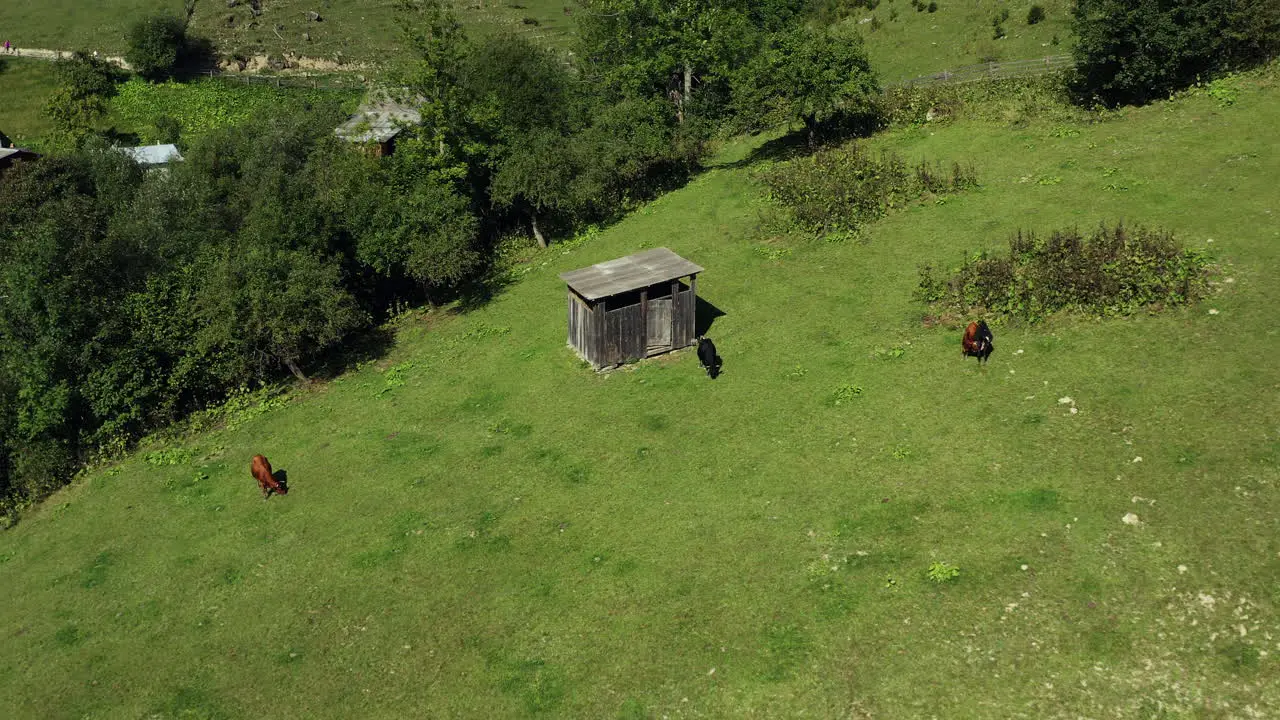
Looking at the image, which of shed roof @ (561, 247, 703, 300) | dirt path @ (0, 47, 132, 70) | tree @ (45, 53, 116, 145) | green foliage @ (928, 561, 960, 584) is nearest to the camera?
green foliage @ (928, 561, 960, 584)

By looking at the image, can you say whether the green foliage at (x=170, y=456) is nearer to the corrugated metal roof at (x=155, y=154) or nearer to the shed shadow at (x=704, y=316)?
the shed shadow at (x=704, y=316)

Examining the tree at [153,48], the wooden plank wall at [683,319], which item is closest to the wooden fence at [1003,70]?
the wooden plank wall at [683,319]

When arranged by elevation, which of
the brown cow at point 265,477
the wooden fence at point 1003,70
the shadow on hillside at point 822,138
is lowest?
the brown cow at point 265,477

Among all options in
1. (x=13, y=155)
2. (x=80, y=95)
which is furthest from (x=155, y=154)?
(x=80, y=95)

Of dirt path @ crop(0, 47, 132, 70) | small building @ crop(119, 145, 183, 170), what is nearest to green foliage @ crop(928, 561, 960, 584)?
small building @ crop(119, 145, 183, 170)

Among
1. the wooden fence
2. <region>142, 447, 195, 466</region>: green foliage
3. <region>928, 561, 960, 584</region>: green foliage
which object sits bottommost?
<region>142, 447, 195, 466</region>: green foliage

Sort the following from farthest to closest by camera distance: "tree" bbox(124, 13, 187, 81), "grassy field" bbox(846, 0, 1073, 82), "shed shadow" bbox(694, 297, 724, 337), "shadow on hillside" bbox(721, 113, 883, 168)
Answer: "tree" bbox(124, 13, 187, 81) → "grassy field" bbox(846, 0, 1073, 82) → "shadow on hillside" bbox(721, 113, 883, 168) → "shed shadow" bbox(694, 297, 724, 337)

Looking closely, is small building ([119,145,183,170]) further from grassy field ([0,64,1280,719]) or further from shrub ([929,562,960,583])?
shrub ([929,562,960,583])
